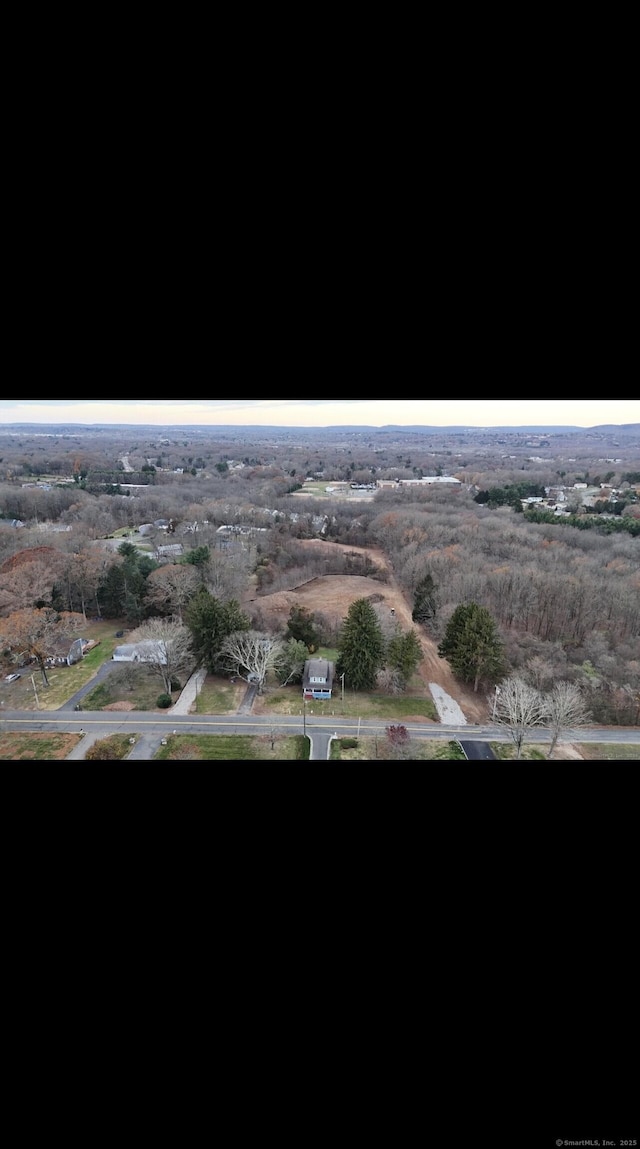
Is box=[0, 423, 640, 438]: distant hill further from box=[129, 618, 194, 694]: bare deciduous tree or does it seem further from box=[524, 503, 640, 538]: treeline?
box=[129, 618, 194, 694]: bare deciduous tree

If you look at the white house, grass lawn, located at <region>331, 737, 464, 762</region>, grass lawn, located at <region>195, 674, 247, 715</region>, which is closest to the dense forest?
the white house

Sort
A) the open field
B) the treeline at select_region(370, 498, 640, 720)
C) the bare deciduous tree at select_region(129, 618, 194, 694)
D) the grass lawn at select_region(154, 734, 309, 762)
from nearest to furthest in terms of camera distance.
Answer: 1. the grass lawn at select_region(154, 734, 309, 762)
2. the bare deciduous tree at select_region(129, 618, 194, 694)
3. the treeline at select_region(370, 498, 640, 720)
4. the open field

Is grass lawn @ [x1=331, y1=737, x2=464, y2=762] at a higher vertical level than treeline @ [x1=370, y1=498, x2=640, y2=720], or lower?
lower

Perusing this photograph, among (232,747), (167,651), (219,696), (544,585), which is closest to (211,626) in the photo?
(167,651)

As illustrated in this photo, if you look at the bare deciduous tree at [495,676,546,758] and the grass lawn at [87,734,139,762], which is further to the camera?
the bare deciduous tree at [495,676,546,758]
